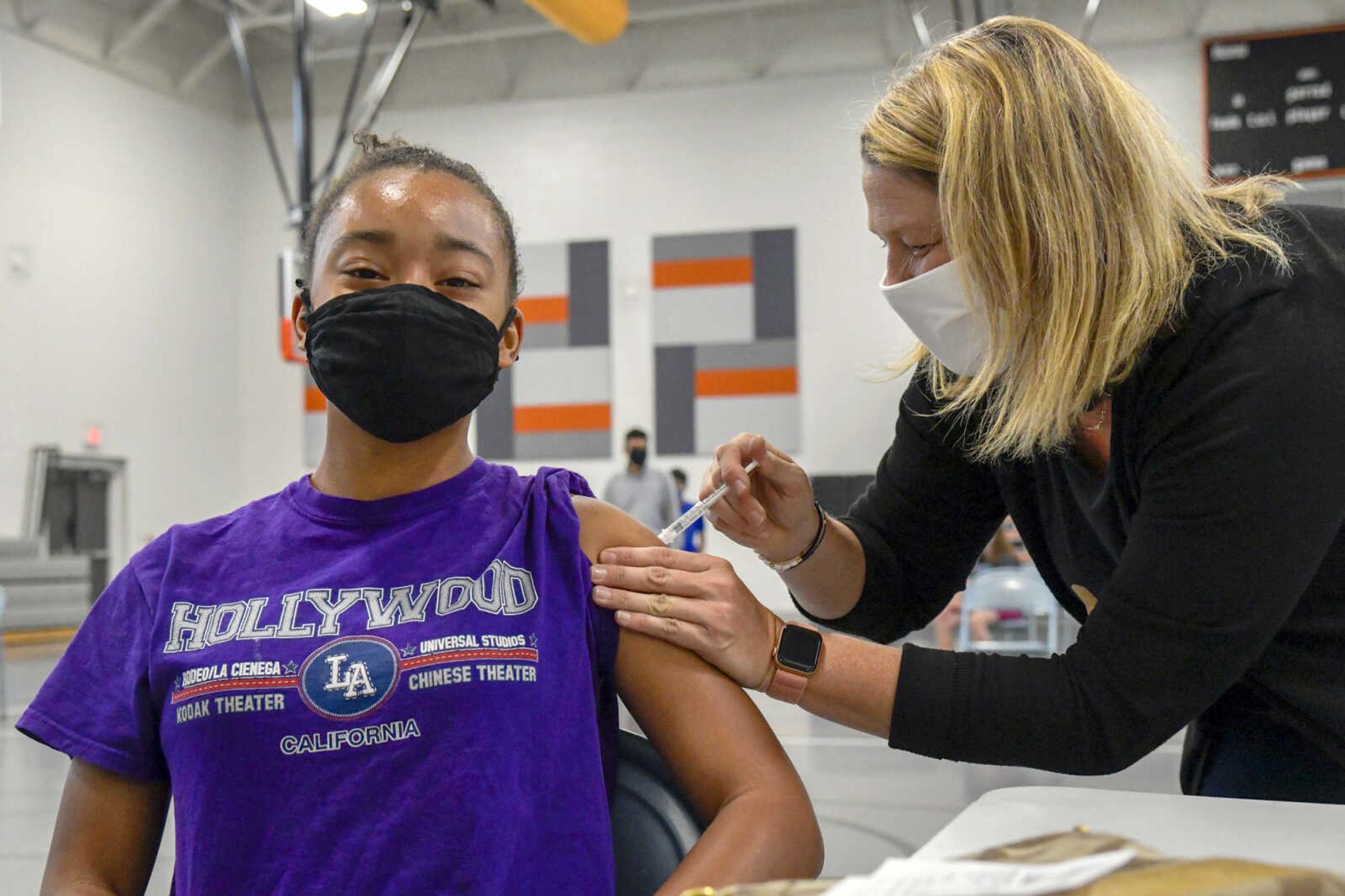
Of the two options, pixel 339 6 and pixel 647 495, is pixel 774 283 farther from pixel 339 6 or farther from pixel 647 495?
pixel 339 6

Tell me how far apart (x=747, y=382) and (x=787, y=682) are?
903 centimetres

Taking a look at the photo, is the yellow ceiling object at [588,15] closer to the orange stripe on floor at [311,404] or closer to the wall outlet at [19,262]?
the wall outlet at [19,262]

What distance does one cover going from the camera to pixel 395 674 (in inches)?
40.7

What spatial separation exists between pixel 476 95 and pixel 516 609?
415 inches

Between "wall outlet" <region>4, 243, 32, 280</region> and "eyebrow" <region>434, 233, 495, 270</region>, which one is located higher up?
"wall outlet" <region>4, 243, 32, 280</region>

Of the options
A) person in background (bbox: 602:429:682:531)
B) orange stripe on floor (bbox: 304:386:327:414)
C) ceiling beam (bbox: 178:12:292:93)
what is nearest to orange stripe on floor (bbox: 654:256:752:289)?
person in background (bbox: 602:429:682:531)

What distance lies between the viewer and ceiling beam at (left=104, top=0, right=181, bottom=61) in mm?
10094

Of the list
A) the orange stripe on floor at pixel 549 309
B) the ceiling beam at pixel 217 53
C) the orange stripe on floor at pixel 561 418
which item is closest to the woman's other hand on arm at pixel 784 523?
the orange stripe on floor at pixel 561 418

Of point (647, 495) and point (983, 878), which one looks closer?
point (983, 878)

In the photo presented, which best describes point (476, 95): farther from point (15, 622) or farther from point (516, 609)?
point (516, 609)

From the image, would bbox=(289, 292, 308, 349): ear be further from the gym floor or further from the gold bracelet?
the gym floor

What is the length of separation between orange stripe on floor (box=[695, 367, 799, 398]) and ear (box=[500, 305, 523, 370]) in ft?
28.9

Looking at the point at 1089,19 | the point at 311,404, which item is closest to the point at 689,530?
the point at 311,404

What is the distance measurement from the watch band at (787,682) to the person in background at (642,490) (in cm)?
723
